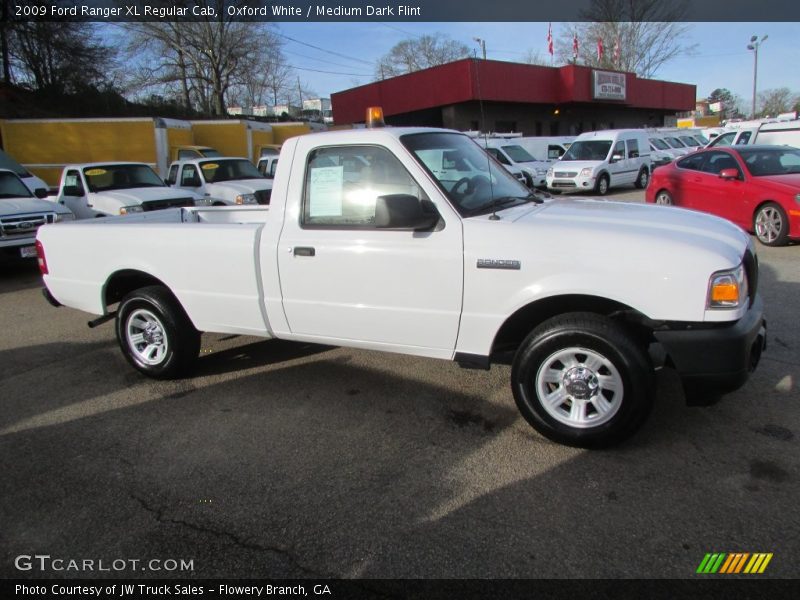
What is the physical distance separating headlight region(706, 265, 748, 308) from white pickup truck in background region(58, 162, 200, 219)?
31.8 ft

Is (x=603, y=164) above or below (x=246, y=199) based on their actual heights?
above

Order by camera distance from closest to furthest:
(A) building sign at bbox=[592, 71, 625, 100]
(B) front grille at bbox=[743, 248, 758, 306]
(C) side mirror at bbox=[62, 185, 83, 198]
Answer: (B) front grille at bbox=[743, 248, 758, 306]
(C) side mirror at bbox=[62, 185, 83, 198]
(A) building sign at bbox=[592, 71, 625, 100]

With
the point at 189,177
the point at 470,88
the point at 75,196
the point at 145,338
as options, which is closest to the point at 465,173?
the point at 145,338

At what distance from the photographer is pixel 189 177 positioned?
13.5 metres

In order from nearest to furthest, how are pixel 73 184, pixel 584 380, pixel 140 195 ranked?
pixel 584 380, pixel 140 195, pixel 73 184

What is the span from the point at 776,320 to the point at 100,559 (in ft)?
18.9

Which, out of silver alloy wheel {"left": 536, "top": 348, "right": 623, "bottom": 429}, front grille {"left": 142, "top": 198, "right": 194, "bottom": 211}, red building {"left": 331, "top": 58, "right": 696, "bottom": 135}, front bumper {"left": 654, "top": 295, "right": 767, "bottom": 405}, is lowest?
silver alloy wheel {"left": 536, "top": 348, "right": 623, "bottom": 429}

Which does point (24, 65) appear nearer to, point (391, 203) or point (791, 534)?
point (391, 203)

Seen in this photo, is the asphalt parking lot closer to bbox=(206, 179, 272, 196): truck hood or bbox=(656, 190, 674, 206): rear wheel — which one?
bbox=(656, 190, 674, 206): rear wheel

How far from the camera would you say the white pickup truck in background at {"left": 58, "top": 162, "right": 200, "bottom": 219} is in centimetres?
1046

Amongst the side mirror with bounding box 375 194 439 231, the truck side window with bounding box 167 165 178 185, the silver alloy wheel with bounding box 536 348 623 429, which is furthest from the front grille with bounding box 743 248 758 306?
the truck side window with bounding box 167 165 178 185

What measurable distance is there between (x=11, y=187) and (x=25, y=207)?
1.36 meters

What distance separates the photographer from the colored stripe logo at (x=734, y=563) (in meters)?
2.40

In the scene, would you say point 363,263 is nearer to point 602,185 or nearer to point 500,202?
point 500,202
